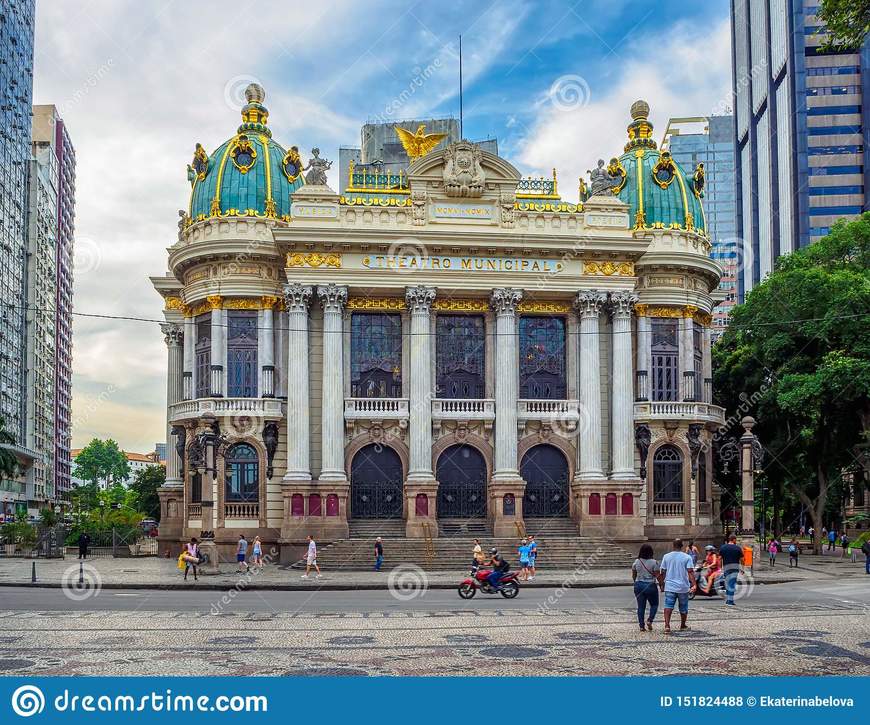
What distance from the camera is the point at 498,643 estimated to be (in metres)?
20.1

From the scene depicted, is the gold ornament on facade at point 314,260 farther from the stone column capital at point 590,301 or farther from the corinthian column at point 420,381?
the stone column capital at point 590,301

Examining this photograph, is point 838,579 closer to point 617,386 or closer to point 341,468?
point 617,386

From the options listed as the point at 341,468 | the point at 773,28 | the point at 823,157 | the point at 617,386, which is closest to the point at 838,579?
the point at 617,386

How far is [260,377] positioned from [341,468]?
599cm

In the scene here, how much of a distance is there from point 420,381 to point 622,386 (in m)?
9.78

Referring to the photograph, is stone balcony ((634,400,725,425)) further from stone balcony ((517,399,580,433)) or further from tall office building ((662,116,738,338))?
tall office building ((662,116,738,338))

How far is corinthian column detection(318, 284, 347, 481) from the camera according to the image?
166 ft

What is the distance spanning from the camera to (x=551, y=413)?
5256 centimetres

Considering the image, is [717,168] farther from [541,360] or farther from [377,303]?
[377,303]

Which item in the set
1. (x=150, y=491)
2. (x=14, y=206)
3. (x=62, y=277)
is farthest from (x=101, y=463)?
(x=150, y=491)

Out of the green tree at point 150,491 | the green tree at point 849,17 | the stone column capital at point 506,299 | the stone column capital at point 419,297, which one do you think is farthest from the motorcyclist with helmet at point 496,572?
the green tree at point 150,491

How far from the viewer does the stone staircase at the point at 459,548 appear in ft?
153

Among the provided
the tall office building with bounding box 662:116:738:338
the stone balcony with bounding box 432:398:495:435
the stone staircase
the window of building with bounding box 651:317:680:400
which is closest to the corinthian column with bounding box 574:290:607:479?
the stone staircase

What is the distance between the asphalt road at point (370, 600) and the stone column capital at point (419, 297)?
18075 mm
